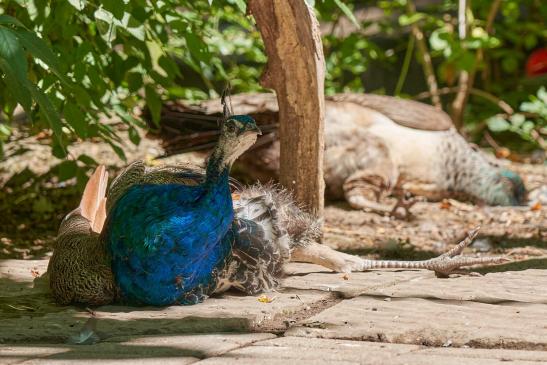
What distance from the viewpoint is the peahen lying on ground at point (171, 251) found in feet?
11.5

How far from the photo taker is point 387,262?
447cm

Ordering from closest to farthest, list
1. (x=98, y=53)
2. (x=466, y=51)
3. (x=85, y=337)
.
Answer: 1. (x=85, y=337)
2. (x=98, y=53)
3. (x=466, y=51)

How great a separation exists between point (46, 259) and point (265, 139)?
7.05 ft

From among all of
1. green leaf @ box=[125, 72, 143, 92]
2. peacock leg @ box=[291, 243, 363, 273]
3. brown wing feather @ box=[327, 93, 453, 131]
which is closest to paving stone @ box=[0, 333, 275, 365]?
peacock leg @ box=[291, 243, 363, 273]

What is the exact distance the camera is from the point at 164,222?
11.4 ft

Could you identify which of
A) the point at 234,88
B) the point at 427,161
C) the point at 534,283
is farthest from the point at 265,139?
the point at 534,283

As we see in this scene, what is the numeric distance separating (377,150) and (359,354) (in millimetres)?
4008

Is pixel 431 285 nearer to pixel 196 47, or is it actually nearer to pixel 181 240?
pixel 181 240

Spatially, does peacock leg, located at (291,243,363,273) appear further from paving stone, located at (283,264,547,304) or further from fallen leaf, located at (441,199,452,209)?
fallen leaf, located at (441,199,452,209)

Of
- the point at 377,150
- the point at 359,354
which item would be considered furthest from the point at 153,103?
the point at 359,354

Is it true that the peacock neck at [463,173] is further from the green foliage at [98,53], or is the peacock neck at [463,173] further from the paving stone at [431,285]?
the paving stone at [431,285]

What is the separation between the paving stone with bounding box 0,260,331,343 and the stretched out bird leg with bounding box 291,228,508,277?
1.57ft

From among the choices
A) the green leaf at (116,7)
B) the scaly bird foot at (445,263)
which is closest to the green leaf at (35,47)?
the green leaf at (116,7)

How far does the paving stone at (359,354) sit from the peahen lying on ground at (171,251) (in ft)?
1.79
